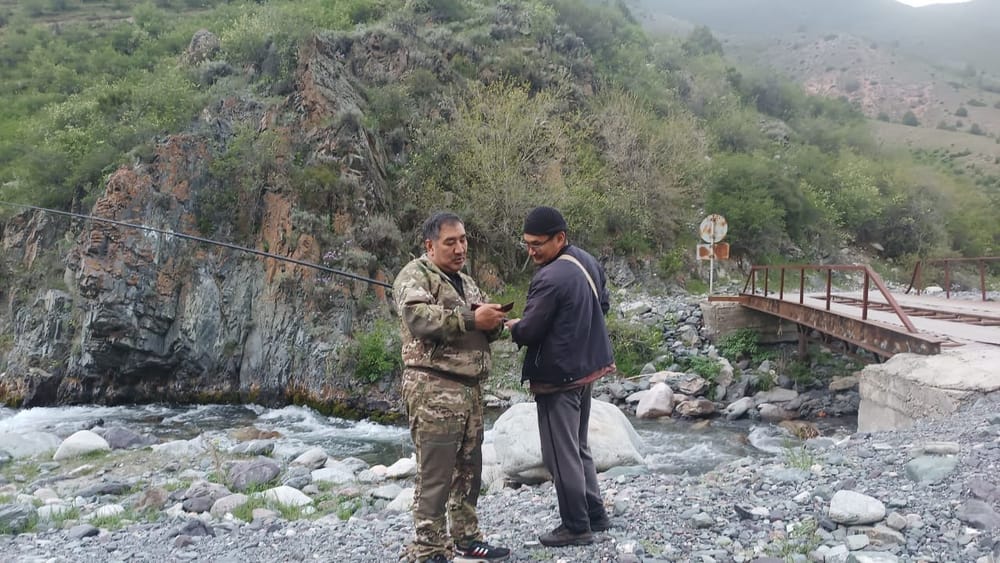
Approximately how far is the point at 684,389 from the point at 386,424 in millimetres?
6749

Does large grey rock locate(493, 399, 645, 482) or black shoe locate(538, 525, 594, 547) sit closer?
black shoe locate(538, 525, 594, 547)

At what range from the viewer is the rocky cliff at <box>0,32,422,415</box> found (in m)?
15.7

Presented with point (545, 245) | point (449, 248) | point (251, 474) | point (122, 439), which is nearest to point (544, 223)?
point (545, 245)

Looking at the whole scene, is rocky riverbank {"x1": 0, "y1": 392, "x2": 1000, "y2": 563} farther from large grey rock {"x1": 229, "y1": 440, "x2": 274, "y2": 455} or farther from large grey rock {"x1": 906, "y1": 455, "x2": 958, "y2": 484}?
large grey rock {"x1": 229, "y1": 440, "x2": 274, "y2": 455}

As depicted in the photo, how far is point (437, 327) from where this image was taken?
3.29 meters

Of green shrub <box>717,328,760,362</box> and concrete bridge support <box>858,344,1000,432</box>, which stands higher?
concrete bridge support <box>858,344,1000,432</box>

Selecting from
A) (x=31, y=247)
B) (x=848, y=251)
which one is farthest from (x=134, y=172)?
(x=848, y=251)

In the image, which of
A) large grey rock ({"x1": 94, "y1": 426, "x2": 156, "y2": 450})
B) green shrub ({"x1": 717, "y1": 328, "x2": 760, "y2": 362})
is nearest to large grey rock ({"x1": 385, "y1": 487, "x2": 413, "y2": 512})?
large grey rock ({"x1": 94, "y1": 426, "x2": 156, "y2": 450})

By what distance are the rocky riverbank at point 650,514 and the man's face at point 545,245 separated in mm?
1801

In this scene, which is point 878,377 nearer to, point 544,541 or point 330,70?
point 544,541

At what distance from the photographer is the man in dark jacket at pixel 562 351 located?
12.0 ft

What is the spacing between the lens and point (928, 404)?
23.4 feet

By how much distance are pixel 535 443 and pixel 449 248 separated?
362cm

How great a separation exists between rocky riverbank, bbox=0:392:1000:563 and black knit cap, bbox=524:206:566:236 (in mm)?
1948
